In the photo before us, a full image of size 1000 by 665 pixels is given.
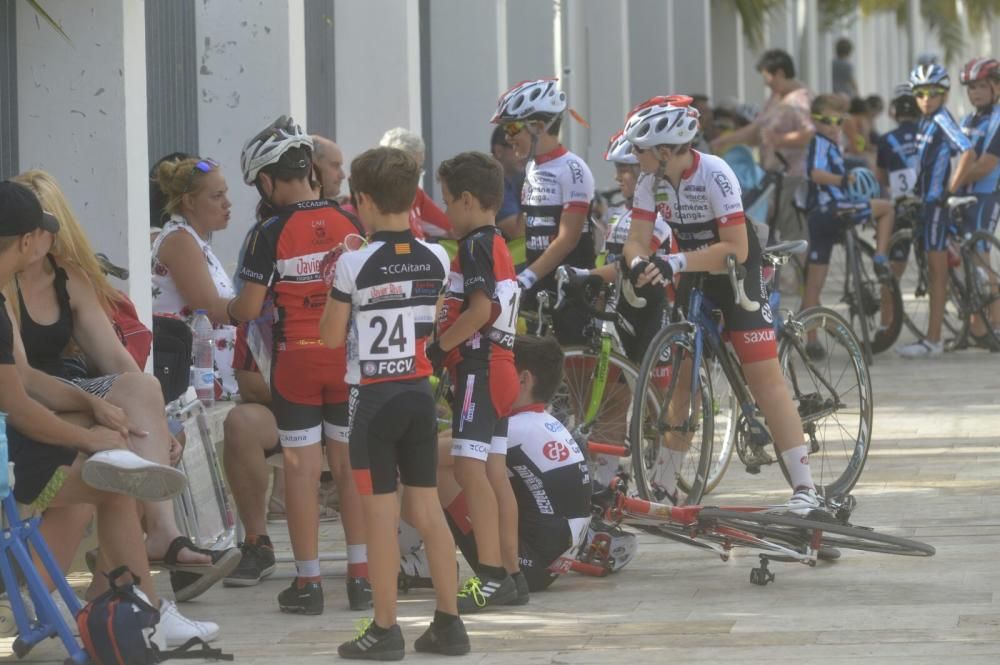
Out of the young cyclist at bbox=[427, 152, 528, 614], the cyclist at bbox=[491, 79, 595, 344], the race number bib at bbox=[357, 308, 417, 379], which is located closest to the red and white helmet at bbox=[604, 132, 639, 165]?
the cyclist at bbox=[491, 79, 595, 344]

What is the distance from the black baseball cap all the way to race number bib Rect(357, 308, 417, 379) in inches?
41.6

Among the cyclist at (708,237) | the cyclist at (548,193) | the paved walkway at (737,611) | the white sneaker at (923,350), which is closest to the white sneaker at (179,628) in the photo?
the paved walkway at (737,611)

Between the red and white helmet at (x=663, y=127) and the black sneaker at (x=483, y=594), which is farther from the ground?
the red and white helmet at (x=663, y=127)

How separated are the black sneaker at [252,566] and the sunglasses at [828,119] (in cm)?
787

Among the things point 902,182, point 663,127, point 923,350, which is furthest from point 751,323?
point 902,182

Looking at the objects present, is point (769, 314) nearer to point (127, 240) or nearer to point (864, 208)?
point (127, 240)

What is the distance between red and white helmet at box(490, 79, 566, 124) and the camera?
9062 millimetres

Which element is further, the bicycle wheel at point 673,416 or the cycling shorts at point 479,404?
the bicycle wheel at point 673,416

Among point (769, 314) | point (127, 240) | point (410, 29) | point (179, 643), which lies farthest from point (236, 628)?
point (410, 29)

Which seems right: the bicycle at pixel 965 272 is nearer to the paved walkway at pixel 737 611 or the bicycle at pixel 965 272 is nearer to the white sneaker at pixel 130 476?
the paved walkway at pixel 737 611

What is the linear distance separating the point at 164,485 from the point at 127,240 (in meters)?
2.21

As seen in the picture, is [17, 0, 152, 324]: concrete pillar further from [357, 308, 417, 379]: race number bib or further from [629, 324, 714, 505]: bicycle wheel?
[357, 308, 417, 379]: race number bib

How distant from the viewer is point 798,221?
17.8 metres

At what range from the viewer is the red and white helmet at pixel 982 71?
1395cm
